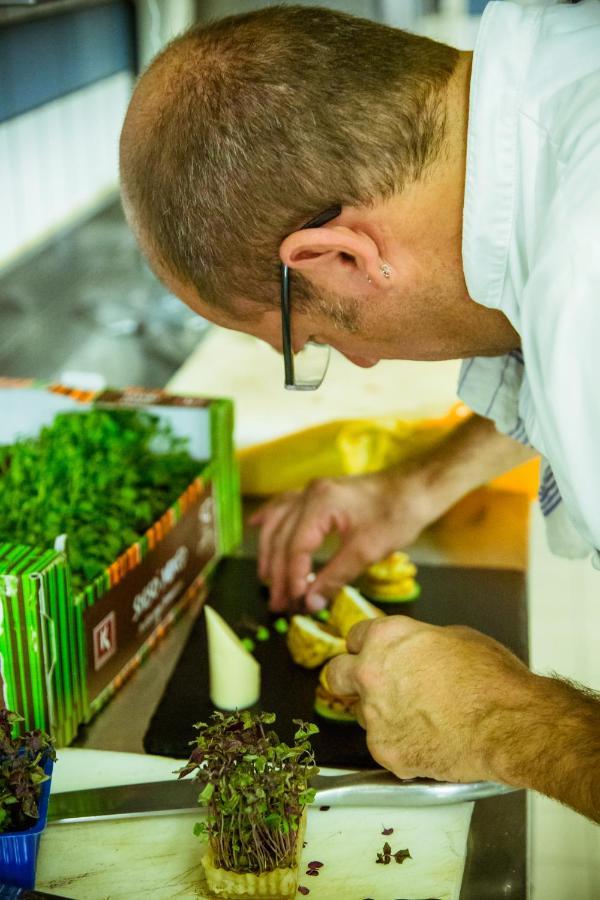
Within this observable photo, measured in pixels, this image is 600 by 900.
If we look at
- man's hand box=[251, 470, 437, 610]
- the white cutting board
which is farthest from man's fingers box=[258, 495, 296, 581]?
the white cutting board

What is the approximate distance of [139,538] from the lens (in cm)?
127

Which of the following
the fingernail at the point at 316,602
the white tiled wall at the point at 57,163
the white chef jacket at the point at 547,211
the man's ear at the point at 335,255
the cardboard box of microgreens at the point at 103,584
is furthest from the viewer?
the white tiled wall at the point at 57,163

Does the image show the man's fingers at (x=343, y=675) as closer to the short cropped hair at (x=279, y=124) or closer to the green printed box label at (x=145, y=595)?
the green printed box label at (x=145, y=595)

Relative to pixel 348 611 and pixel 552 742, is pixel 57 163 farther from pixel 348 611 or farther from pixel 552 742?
pixel 552 742

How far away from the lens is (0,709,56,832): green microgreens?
0.87m

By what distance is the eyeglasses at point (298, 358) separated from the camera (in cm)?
100

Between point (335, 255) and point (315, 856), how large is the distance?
0.54 meters

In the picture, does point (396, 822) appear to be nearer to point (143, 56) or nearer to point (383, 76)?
point (383, 76)

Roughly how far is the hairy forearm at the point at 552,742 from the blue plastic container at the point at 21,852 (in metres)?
0.38

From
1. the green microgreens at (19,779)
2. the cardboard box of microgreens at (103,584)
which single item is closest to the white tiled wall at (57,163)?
the cardboard box of microgreens at (103,584)

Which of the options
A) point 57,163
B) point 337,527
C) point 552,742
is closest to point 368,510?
point 337,527

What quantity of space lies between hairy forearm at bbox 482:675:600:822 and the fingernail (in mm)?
481

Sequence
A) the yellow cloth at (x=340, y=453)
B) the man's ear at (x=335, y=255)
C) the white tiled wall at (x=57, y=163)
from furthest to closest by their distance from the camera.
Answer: the white tiled wall at (x=57, y=163) < the yellow cloth at (x=340, y=453) < the man's ear at (x=335, y=255)

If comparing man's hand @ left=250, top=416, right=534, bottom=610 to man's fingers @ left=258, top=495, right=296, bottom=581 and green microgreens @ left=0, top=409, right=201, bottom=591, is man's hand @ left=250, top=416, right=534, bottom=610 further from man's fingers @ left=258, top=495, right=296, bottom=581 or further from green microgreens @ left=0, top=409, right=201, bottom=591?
green microgreens @ left=0, top=409, right=201, bottom=591
